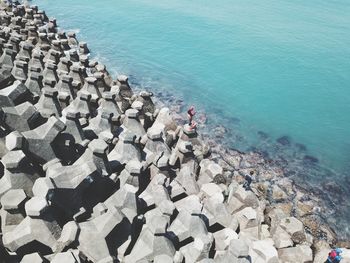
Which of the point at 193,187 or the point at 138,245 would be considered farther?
the point at 193,187

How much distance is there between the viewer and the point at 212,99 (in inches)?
672

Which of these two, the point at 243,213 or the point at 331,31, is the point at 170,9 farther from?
the point at 243,213

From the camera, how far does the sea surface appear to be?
1415cm

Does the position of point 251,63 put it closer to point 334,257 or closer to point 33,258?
point 334,257

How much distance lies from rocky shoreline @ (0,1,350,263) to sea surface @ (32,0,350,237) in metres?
2.58

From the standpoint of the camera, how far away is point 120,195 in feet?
22.9

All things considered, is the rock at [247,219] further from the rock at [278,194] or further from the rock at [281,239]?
the rock at [278,194]

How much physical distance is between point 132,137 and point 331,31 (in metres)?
19.6

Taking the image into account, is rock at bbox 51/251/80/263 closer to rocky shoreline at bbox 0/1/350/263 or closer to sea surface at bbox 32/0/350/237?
rocky shoreline at bbox 0/1/350/263

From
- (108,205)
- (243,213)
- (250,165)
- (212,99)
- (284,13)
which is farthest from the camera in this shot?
(284,13)

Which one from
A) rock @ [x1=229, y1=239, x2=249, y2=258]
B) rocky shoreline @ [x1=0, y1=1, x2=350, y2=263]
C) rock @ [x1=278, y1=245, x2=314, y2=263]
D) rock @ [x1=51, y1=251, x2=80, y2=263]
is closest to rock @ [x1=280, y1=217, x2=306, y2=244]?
rocky shoreline @ [x1=0, y1=1, x2=350, y2=263]

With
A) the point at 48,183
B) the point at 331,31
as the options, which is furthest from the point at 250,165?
the point at 331,31

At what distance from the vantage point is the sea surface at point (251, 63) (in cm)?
1415

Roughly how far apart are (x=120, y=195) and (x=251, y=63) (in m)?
15.2
